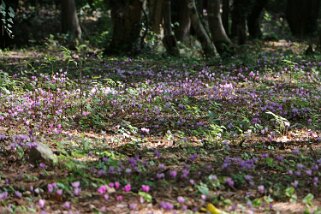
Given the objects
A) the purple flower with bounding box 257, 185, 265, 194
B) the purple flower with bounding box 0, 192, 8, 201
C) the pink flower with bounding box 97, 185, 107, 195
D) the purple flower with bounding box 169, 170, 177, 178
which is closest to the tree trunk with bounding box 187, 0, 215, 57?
the purple flower with bounding box 169, 170, 177, 178

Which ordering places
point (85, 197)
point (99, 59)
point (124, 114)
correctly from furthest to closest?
point (99, 59) < point (124, 114) < point (85, 197)

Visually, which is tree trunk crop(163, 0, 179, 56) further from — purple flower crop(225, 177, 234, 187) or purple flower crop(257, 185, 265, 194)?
purple flower crop(257, 185, 265, 194)

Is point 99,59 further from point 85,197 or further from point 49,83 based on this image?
point 85,197

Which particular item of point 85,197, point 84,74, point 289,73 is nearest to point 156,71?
point 84,74

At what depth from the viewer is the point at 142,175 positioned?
5223 millimetres

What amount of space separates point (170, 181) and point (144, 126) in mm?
2539

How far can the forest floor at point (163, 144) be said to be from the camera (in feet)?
15.2

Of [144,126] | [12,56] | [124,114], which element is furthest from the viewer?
[12,56]

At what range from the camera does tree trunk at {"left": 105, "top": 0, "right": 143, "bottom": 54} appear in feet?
53.7

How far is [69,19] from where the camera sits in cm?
2147

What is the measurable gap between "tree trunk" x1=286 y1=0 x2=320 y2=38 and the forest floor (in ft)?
66.3

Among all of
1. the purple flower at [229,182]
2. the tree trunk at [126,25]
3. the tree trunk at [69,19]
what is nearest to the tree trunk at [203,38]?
the tree trunk at [126,25]

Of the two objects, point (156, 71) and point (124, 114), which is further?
point (156, 71)

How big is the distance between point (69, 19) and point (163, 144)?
15835 millimetres
